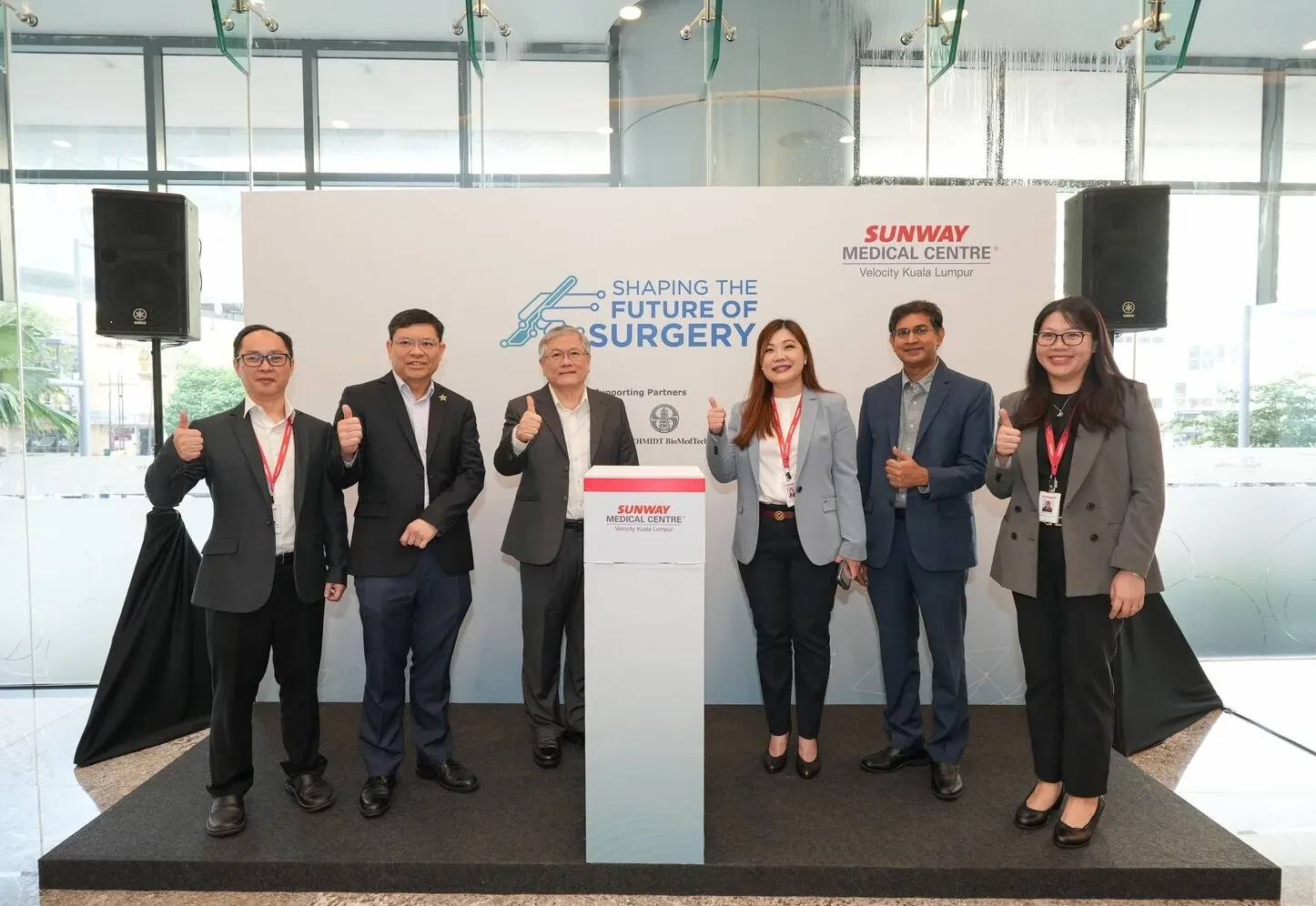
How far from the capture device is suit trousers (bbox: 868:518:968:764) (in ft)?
9.06

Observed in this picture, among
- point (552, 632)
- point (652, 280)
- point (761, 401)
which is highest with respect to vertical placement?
point (652, 280)

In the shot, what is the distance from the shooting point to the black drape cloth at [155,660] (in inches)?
130

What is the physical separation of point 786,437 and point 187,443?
209 cm

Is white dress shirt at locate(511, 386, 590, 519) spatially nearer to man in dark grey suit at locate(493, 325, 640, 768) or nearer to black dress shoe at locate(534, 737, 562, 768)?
man in dark grey suit at locate(493, 325, 640, 768)

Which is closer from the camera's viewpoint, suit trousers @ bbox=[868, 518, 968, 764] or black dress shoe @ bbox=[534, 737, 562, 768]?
suit trousers @ bbox=[868, 518, 968, 764]

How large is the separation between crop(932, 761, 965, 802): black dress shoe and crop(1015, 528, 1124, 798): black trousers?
1.25ft

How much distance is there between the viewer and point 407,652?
2742mm

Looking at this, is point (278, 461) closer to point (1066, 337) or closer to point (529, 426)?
point (529, 426)

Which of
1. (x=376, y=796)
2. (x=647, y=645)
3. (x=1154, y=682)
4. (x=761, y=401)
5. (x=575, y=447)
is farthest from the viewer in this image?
(x=1154, y=682)

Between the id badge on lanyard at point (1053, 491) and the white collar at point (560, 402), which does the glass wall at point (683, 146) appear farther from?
the id badge on lanyard at point (1053, 491)

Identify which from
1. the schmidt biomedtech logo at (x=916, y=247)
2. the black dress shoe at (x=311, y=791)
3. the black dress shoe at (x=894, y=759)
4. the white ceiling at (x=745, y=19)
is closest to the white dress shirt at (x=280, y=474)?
the black dress shoe at (x=311, y=791)

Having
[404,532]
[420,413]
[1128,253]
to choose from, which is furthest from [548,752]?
[1128,253]

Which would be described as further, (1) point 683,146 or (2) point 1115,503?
(1) point 683,146

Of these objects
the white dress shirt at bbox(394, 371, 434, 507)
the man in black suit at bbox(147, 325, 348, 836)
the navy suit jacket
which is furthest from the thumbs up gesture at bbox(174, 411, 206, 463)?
the navy suit jacket
